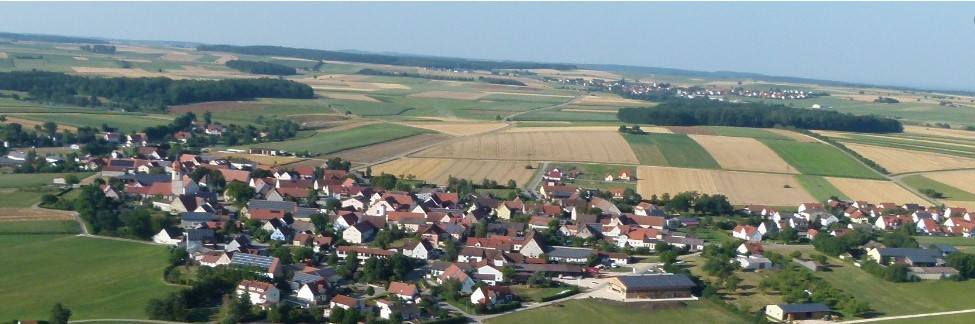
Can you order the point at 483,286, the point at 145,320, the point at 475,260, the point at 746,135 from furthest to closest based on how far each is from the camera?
the point at 746,135 < the point at 475,260 < the point at 483,286 < the point at 145,320

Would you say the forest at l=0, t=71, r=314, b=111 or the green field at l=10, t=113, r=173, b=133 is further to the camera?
the forest at l=0, t=71, r=314, b=111

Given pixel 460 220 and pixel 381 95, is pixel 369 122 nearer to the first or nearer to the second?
pixel 381 95

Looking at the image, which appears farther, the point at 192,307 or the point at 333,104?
the point at 333,104

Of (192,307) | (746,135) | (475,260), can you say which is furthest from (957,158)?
(192,307)

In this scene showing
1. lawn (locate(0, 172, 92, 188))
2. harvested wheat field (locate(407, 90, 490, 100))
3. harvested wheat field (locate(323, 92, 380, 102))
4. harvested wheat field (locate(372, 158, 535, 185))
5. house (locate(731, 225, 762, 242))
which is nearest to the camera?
house (locate(731, 225, 762, 242))

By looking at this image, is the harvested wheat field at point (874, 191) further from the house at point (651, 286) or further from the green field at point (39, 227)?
the green field at point (39, 227)

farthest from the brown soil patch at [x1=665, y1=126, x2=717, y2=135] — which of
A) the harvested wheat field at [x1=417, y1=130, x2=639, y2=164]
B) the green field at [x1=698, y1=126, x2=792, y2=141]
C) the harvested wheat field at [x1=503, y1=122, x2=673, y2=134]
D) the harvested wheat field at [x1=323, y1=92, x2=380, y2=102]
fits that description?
the harvested wheat field at [x1=323, y1=92, x2=380, y2=102]

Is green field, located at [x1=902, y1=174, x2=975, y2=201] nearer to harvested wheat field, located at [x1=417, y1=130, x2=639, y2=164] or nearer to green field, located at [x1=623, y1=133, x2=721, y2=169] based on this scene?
green field, located at [x1=623, y1=133, x2=721, y2=169]

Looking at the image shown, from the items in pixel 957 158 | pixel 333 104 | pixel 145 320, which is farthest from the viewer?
pixel 333 104
